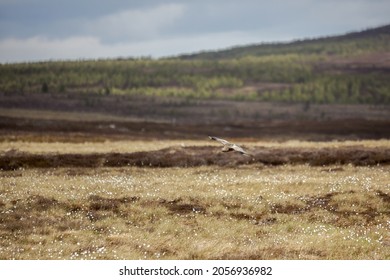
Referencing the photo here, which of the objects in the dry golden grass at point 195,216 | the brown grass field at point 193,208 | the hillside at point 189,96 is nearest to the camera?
the dry golden grass at point 195,216


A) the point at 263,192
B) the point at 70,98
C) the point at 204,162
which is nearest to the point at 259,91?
the point at 70,98

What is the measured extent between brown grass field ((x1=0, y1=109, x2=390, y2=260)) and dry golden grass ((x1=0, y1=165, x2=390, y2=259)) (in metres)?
0.04

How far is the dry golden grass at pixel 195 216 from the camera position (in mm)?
16141

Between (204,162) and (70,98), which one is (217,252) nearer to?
(204,162)

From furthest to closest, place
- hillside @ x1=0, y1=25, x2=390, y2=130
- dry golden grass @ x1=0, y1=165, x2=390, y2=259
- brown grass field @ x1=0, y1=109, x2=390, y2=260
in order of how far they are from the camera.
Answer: hillside @ x1=0, y1=25, x2=390, y2=130 < brown grass field @ x1=0, y1=109, x2=390, y2=260 < dry golden grass @ x1=0, y1=165, x2=390, y2=259

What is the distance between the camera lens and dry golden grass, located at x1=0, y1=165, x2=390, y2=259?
1614cm

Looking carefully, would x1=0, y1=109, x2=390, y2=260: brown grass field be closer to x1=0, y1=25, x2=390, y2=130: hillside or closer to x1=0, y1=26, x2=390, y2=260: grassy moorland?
x1=0, y1=26, x2=390, y2=260: grassy moorland

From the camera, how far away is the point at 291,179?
2803 cm

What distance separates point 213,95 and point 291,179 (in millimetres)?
161097

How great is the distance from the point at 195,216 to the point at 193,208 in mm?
1204

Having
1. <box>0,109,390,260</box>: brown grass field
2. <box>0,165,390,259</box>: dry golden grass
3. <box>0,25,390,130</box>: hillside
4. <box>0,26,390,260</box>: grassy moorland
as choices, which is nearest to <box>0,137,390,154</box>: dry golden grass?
<box>0,26,390,260</box>: grassy moorland

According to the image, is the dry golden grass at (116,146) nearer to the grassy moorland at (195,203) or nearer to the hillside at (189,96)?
the grassy moorland at (195,203)

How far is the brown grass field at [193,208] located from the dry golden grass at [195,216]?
0.04 m

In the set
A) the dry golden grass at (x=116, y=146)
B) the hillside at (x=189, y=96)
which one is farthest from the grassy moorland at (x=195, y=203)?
the hillside at (x=189, y=96)
